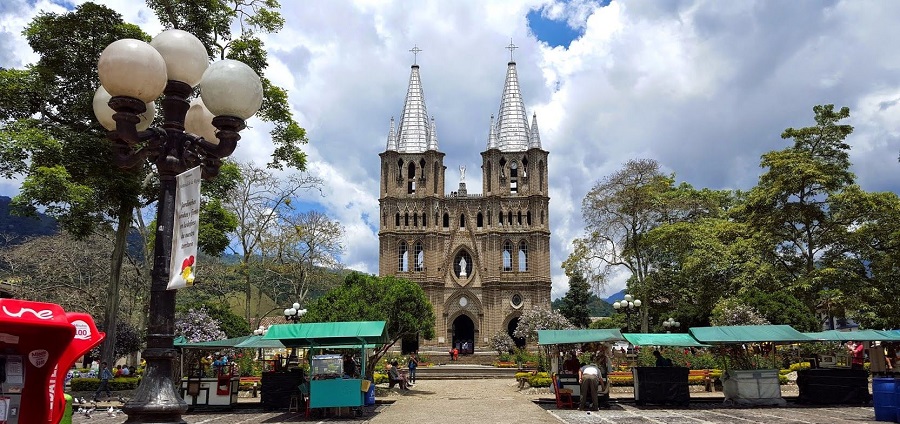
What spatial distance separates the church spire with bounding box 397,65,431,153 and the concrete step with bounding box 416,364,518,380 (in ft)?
71.5

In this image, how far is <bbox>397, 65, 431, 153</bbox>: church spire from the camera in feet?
178

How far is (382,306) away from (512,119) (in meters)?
34.3

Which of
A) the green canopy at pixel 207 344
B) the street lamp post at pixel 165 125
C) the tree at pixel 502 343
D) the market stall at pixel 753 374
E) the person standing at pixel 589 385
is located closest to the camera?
the street lamp post at pixel 165 125

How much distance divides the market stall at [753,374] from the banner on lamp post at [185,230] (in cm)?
1287

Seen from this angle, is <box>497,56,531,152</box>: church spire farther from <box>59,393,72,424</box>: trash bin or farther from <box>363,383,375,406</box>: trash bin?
<box>59,393,72,424</box>: trash bin

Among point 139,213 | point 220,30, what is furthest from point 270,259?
point 220,30

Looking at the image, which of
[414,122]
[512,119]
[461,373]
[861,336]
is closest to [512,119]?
[512,119]

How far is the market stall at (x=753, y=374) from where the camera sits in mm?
15500

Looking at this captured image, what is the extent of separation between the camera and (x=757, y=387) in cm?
1594

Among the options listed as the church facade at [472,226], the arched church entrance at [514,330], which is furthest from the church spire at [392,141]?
the arched church entrance at [514,330]

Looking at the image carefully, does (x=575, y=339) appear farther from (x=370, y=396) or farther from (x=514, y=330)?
(x=514, y=330)

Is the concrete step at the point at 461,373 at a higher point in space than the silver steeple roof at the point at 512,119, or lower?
lower

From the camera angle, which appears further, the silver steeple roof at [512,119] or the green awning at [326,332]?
the silver steeple roof at [512,119]

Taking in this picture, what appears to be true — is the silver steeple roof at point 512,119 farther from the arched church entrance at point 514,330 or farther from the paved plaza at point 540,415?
the paved plaza at point 540,415
